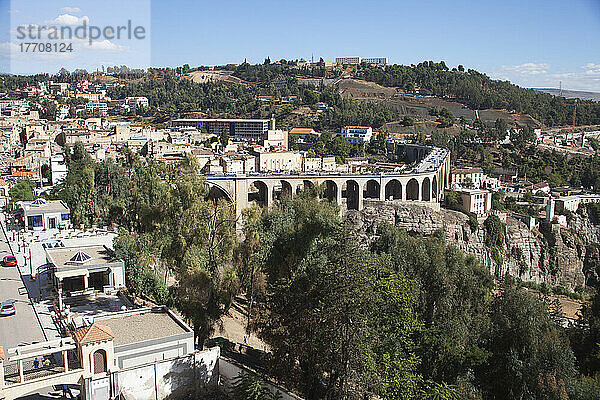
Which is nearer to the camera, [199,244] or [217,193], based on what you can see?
[199,244]

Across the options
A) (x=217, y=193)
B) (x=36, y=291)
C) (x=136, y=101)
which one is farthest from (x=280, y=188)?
(x=136, y=101)

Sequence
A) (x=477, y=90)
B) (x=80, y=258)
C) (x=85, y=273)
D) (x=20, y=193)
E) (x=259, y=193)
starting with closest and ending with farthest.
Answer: (x=85, y=273) → (x=80, y=258) → (x=20, y=193) → (x=259, y=193) → (x=477, y=90)

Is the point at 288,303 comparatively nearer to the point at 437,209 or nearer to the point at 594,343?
the point at 594,343

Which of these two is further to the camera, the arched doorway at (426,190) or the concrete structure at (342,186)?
the arched doorway at (426,190)

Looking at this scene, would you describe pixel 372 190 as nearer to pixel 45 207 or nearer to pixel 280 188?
pixel 280 188

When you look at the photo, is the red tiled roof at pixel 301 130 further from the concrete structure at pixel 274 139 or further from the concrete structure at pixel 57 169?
the concrete structure at pixel 57 169

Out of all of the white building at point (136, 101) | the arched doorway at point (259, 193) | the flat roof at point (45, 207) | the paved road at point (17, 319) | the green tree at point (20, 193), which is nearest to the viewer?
the paved road at point (17, 319)

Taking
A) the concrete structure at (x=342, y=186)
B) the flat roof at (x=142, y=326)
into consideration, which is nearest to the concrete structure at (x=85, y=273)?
the flat roof at (x=142, y=326)

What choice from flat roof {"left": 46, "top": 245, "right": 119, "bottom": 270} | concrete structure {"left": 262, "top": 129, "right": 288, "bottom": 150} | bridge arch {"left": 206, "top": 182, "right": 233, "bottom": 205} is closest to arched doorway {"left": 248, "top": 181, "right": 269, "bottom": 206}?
bridge arch {"left": 206, "top": 182, "right": 233, "bottom": 205}
